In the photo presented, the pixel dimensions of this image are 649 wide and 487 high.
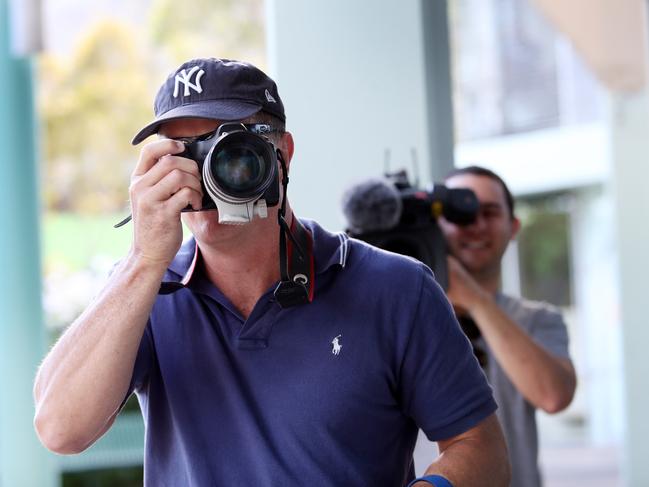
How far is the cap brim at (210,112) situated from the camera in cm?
203

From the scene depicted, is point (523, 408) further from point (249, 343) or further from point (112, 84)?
point (112, 84)

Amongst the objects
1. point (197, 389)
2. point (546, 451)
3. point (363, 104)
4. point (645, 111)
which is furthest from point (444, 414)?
point (546, 451)

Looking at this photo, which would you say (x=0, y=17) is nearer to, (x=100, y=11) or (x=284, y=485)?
(x=284, y=485)

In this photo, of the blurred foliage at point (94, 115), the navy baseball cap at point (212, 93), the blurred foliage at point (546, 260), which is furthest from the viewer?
the blurred foliage at point (94, 115)

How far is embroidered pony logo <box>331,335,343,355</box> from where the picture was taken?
2.08 meters

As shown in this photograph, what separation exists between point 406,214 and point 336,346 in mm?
858

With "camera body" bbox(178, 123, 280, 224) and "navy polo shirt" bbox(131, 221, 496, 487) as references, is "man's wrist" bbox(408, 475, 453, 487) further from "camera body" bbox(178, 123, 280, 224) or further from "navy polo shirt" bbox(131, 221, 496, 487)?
"camera body" bbox(178, 123, 280, 224)

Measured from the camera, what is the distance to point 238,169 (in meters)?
1.98

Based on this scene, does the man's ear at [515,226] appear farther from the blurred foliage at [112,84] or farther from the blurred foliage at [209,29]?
the blurred foliage at [209,29]

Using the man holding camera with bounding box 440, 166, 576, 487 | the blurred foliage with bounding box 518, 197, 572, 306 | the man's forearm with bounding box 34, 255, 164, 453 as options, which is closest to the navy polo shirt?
the man's forearm with bounding box 34, 255, 164, 453

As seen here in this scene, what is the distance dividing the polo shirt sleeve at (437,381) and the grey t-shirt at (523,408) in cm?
126

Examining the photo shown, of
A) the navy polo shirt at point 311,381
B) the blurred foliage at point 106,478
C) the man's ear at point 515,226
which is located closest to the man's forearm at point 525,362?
the man's ear at point 515,226

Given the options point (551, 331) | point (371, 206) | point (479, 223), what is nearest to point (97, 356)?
point (371, 206)

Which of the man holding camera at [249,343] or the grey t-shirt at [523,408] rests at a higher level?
the man holding camera at [249,343]
